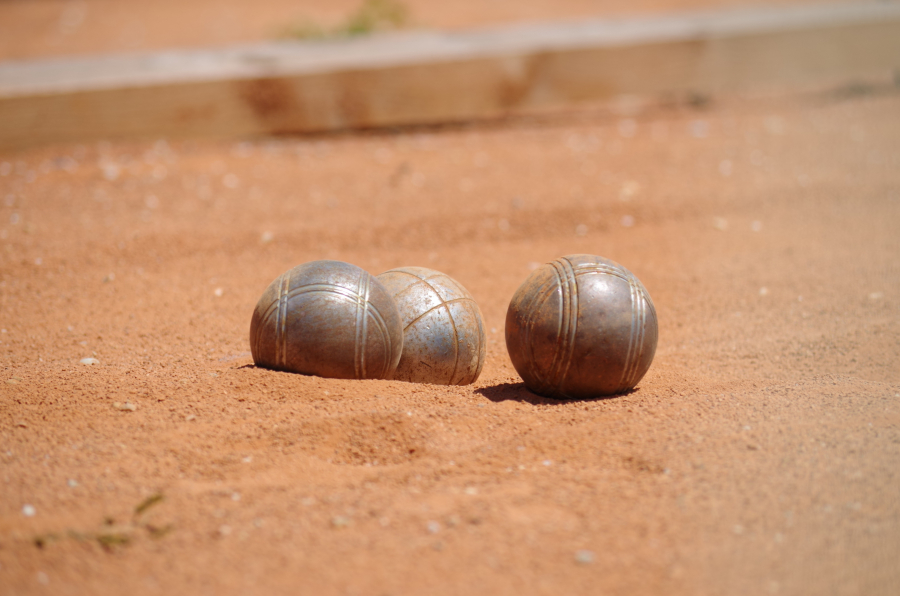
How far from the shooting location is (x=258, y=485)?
4.16 m

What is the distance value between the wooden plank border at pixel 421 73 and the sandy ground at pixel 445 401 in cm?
62

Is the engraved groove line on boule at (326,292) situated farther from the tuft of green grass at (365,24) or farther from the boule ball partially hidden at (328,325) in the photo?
the tuft of green grass at (365,24)

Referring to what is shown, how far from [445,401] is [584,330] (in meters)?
0.98

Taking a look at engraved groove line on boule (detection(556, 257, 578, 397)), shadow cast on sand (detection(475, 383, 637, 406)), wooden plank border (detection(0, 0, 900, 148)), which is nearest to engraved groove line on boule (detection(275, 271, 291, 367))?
shadow cast on sand (detection(475, 383, 637, 406))

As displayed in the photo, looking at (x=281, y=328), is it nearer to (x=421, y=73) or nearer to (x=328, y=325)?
(x=328, y=325)

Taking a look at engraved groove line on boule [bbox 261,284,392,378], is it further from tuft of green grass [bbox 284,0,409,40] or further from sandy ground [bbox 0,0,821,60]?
sandy ground [bbox 0,0,821,60]

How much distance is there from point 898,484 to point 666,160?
23.6 ft

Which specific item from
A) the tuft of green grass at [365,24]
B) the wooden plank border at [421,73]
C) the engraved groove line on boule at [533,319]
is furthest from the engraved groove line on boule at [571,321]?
the tuft of green grass at [365,24]

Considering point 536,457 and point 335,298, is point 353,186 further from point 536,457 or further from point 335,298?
point 536,457

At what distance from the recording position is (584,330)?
5.00 meters

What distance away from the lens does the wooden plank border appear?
10.7 metres

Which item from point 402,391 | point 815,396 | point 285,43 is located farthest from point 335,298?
point 285,43

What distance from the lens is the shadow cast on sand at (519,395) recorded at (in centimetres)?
522

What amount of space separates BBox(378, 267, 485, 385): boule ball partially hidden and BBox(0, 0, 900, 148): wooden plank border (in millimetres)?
6363
